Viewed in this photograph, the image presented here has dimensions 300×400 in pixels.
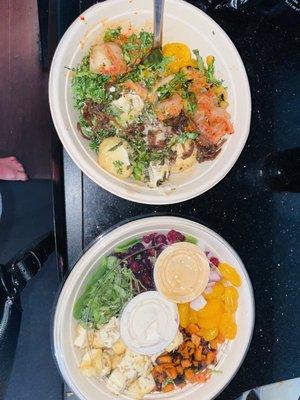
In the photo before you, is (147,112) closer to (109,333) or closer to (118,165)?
(118,165)

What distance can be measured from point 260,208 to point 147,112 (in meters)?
0.44

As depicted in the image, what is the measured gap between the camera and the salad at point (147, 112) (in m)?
1.40

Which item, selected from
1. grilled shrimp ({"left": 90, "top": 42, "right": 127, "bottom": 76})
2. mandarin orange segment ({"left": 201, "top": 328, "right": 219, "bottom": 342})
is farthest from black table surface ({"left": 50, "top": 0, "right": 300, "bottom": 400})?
grilled shrimp ({"left": 90, "top": 42, "right": 127, "bottom": 76})

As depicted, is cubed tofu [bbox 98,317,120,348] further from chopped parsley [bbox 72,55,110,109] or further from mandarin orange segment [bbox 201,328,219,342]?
chopped parsley [bbox 72,55,110,109]

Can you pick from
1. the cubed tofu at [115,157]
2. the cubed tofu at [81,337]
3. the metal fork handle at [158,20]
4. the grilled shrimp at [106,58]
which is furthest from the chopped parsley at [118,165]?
the cubed tofu at [81,337]

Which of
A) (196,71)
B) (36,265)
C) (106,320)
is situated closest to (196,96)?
(196,71)

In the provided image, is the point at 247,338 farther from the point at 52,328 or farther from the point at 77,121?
the point at 77,121

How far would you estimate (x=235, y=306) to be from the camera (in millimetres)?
1502

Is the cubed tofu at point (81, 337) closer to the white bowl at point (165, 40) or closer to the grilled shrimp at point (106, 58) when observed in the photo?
the white bowl at point (165, 40)

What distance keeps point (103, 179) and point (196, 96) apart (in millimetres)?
337

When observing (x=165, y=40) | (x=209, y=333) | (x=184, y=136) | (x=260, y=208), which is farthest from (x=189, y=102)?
(x=209, y=333)

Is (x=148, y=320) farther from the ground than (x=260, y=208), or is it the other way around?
(x=260, y=208)

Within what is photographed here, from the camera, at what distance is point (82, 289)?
145 cm

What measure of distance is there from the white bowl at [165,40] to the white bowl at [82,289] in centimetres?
10
